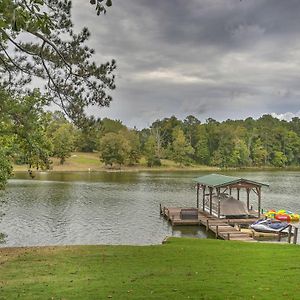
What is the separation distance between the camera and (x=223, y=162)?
4818 inches

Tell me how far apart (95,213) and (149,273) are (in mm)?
23948

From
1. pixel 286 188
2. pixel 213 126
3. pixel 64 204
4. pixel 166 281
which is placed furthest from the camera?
pixel 213 126

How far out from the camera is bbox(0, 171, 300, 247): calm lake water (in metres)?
28.0

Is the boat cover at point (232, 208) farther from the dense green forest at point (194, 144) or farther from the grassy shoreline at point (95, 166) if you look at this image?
the grassy shoreline at point (95, 166)

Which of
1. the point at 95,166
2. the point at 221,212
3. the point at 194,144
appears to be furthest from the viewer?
the point at 194,144

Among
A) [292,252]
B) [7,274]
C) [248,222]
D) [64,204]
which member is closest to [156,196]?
[64,204]

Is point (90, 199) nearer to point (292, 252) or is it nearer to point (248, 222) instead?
point (248, 222)

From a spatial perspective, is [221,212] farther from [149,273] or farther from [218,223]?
[149,273]

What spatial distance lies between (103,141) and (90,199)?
59.8m

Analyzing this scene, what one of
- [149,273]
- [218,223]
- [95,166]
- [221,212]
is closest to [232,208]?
[221,212]

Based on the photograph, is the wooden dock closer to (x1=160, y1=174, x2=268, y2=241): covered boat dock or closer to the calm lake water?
(x1=160, y1=174, x2=268, y2=241): covered boat dock

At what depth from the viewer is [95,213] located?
36938mm

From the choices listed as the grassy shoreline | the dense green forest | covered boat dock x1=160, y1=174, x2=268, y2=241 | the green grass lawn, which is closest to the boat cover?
covered boat dock x1=160, y1=174, x2=268, y2=241

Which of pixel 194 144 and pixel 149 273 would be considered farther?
pixel 194 144
